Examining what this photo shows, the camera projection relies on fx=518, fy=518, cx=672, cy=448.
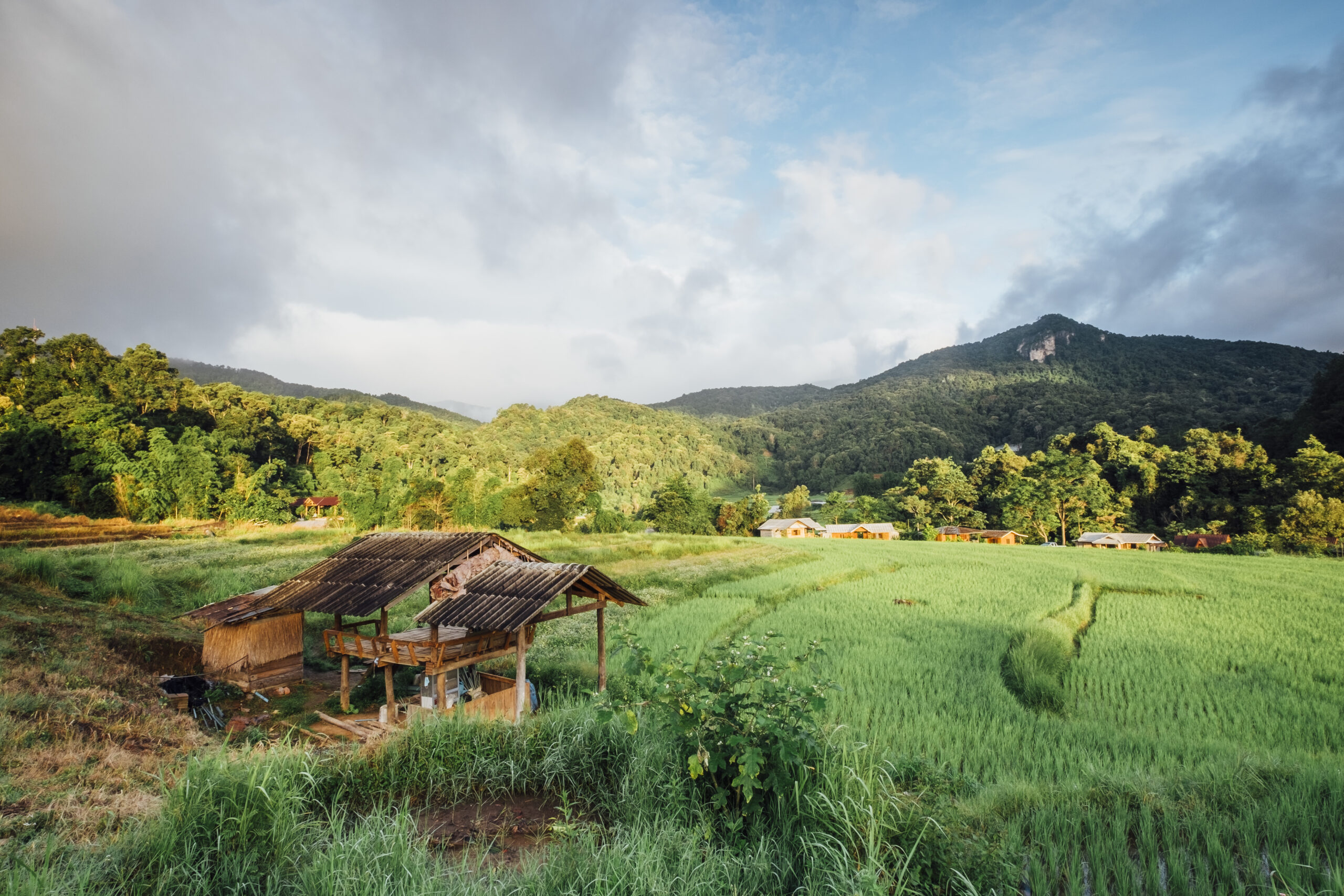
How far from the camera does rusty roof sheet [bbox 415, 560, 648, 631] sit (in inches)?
323

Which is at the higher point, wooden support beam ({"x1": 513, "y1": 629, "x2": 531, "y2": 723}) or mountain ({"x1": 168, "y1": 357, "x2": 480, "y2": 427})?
mountain ({"x1": 168, "y1": 357, "x2": 480, "y2": 427})

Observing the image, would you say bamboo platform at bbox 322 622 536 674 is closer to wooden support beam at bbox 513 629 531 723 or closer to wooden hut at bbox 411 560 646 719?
wooden hut at bbox 411 560 646 719

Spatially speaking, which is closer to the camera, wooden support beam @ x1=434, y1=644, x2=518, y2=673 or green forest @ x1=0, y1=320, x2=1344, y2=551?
wooden support beam @ x1=434, y1=644, x2=518, y2=673

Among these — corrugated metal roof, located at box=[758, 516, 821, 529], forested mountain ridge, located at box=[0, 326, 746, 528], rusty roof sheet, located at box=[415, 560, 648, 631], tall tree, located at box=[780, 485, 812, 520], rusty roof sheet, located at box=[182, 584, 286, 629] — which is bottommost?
corrugated metal roof, located at box=[758, 516, 821, 529]

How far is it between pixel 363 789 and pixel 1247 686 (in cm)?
1426

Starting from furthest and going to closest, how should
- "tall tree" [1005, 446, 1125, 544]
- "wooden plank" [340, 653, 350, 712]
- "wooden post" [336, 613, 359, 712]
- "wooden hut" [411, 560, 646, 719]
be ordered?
"tall tree" [1005, 446, 1125, 544] < "wooden plank" [340, 653, 350, 712] < "wooden post" [336, 613, 359, 712] < "wooden hut" [411, 560, 646, 719]

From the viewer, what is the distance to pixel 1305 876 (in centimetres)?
359

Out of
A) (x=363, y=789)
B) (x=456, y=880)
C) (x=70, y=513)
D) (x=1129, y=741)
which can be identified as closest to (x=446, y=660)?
(x=363, y=789)

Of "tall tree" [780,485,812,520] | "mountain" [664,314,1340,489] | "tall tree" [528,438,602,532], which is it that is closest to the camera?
"tall tree" [528,438,602,532]

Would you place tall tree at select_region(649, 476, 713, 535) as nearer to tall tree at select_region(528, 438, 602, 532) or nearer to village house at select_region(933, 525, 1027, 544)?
tall tree at select_region(528, 438, 602, 532)

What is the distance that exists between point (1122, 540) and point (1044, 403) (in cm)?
6409

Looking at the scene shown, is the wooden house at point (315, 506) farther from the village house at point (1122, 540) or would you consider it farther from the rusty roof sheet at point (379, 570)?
the village house at point (1122, 540)

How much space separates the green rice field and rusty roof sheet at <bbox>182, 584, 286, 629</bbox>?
8.48 meters

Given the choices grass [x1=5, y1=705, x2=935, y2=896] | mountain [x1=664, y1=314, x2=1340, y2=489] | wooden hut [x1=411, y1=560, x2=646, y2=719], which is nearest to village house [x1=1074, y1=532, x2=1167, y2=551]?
mountain [x1=664, y1=314, x2=1340, y2=489]
